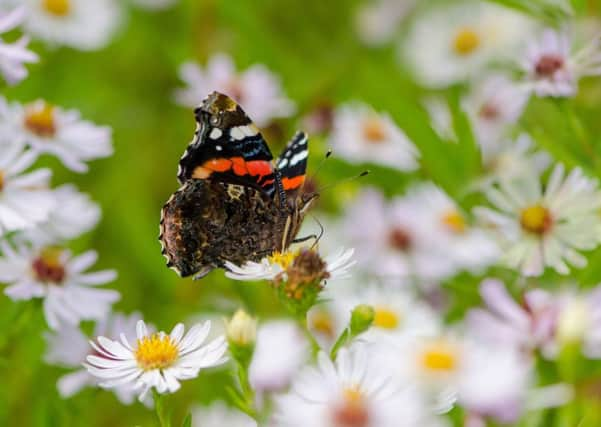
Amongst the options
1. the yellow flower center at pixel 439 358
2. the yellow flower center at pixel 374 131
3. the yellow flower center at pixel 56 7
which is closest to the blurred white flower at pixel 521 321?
the yellow flower center at pixel 439 358

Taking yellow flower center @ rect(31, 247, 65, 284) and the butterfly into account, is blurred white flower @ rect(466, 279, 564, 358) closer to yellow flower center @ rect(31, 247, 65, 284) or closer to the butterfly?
the butterfly

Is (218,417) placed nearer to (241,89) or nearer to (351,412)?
(351,412)

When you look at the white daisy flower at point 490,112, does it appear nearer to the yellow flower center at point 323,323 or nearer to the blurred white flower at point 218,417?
the yellow flower center at point 323,323

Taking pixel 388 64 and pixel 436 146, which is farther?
pixel 388 64

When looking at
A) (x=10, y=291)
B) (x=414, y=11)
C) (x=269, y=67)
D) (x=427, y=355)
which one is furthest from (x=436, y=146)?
(x=414, y=11)

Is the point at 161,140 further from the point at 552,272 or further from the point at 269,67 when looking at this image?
the point at 552,272

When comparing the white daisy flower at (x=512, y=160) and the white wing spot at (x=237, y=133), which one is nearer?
the white wing spot at (x=237, y=133)
